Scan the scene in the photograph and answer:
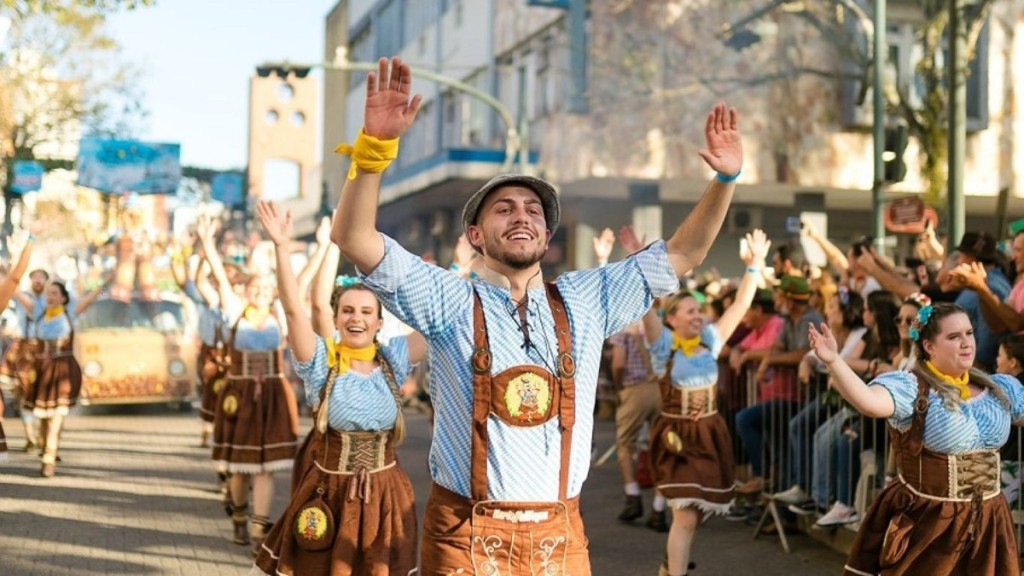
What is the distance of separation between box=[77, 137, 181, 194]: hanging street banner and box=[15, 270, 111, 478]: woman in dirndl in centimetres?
2590

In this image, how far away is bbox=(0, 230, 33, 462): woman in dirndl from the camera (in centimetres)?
894

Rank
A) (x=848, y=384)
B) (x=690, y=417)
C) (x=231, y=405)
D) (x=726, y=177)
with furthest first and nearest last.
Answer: (x=231, y=405) → (x=690, y=417) → (x=848, y=384) → (x=726, y=177)

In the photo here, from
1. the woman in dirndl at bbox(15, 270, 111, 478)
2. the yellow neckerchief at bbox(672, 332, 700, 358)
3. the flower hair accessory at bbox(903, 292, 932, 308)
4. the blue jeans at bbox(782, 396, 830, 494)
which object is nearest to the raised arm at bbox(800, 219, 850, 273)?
the blue jeans at bbox(782, 396, 830, 494)

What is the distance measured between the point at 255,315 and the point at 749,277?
4107 mm

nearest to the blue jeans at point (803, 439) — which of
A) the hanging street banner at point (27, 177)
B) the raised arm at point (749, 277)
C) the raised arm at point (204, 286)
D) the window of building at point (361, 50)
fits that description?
the raised arm at point (749, 277)

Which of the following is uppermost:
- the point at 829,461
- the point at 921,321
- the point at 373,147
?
the point at 373,147

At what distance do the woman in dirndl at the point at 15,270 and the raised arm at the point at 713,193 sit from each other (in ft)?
18.0

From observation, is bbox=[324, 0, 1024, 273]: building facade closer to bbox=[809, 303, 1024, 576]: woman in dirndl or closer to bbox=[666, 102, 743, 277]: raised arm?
bbox=[809, 303, 1024, 576]: woman in dirndl

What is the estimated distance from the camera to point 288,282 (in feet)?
20.9

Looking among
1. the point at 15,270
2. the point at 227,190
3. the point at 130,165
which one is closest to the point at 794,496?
the point at 15,270

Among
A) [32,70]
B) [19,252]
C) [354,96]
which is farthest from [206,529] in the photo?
[354,96]

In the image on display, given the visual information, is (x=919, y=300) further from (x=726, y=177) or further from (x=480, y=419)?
(x=480, y=419)

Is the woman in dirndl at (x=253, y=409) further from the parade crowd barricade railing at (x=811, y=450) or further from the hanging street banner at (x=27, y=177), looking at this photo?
the hanging street banner at (x=27, y=177)

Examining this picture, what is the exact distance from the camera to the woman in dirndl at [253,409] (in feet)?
34.3
